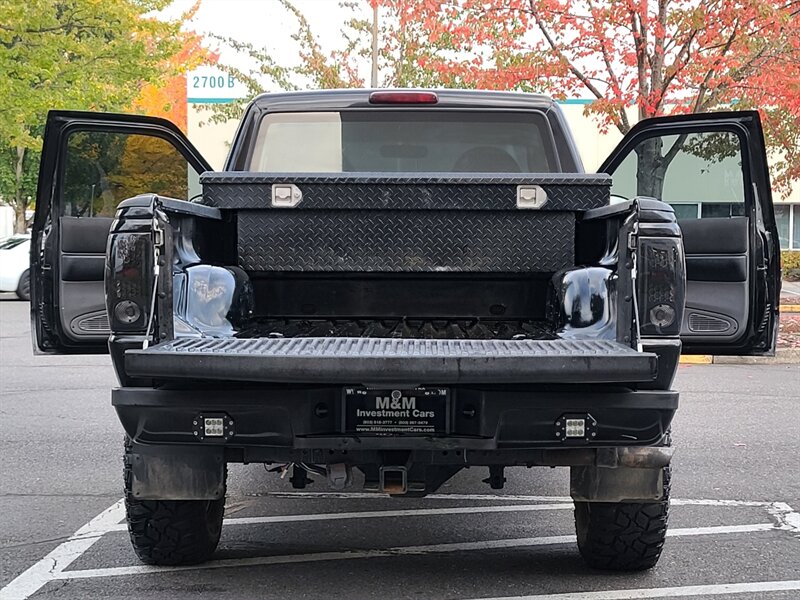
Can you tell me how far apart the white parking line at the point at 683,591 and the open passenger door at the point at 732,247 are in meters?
1.14

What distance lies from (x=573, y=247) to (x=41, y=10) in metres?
19.9

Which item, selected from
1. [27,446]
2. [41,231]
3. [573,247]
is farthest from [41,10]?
[573,247]

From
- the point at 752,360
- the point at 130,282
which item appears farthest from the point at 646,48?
the point at 130,282

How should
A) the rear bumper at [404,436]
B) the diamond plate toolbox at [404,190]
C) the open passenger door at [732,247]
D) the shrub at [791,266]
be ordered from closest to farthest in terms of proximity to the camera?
the rear bumper at [404,436]
the diamond plate toolbox at [404,190]
the open passenger door at [732,247]
the shrub at [791,266]

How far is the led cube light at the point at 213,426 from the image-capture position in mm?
3848

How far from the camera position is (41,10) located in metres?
22.4

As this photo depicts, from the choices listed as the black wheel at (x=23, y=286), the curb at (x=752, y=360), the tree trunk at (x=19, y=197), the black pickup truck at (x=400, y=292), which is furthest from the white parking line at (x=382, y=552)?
the tree trunk at (x=19, y=197)

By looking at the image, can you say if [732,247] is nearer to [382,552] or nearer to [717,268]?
[717,268]

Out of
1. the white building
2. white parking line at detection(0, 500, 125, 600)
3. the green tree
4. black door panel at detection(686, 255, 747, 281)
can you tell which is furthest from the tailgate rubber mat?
the white building

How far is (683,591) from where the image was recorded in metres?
4.41

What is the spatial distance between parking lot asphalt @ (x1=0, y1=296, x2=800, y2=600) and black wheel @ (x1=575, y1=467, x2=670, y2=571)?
0.08 m

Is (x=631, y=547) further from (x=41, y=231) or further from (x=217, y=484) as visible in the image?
(x=41, y=231)

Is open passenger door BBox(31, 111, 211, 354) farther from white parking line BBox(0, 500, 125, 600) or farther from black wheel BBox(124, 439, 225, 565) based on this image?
black wheel BBox(124, 439, 225, 565)

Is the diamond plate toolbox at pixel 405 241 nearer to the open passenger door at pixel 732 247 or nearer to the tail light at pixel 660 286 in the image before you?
the open passenger door at pixel 732 247
